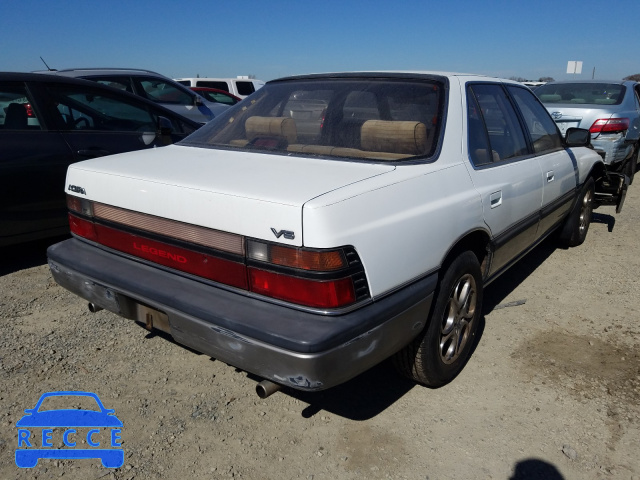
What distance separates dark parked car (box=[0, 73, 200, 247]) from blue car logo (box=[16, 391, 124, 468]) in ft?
6.25

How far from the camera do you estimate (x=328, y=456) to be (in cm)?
233

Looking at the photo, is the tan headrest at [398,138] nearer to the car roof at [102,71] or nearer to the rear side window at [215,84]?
the car roof at [102,71]

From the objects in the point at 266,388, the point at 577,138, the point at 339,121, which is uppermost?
the point at 339,121

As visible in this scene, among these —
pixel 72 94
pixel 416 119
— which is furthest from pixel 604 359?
pixel 72 94

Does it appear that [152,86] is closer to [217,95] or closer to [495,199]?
[217,95]

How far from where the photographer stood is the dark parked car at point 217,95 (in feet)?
41.9

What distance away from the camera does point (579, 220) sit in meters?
5.12

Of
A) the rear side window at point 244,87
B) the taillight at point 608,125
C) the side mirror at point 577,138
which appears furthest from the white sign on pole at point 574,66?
the side mirror at point 577,138

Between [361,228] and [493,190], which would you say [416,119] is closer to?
[493,190]

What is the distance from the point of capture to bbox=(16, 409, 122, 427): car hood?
97.6 inches

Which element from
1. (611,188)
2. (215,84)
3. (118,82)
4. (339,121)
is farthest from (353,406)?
(215,84)

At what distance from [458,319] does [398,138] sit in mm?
997

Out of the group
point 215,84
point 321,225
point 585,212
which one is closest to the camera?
point 321,225

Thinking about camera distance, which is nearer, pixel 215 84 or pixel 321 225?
pixel 321 225
